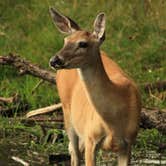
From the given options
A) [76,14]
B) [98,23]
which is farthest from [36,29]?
[98,23]

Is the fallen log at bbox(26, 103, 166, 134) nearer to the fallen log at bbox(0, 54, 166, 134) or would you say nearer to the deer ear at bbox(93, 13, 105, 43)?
the fallen log at bbox(0, 54, 166, 134)

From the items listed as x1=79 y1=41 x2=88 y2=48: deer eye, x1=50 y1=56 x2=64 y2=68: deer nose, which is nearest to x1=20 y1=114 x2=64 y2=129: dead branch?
x1=79 y1=41 x2=88 y2=48: deer eye

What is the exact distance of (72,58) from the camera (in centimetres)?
776

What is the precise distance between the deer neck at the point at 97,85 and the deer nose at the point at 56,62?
15.0 inches

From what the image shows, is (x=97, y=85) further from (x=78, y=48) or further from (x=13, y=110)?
(x=13, y=110)

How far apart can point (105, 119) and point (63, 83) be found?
130 centimetres

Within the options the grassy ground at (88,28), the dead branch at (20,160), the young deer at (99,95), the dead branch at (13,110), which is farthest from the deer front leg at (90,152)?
the dead branch at (13,110)

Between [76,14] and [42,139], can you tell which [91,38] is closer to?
[42,139]

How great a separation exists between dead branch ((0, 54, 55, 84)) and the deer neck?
2.60m

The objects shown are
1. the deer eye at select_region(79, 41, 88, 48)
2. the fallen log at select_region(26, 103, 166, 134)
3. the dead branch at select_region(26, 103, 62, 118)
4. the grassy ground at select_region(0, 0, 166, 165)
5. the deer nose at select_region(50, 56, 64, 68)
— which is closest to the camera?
the deer nose at select_region(50, 56, 64, 68)

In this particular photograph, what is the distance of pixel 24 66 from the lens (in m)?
10.6

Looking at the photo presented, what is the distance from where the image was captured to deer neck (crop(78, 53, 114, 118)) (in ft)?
26.2

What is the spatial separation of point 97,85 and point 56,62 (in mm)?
619

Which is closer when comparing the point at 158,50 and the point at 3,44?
the point at 158,50
